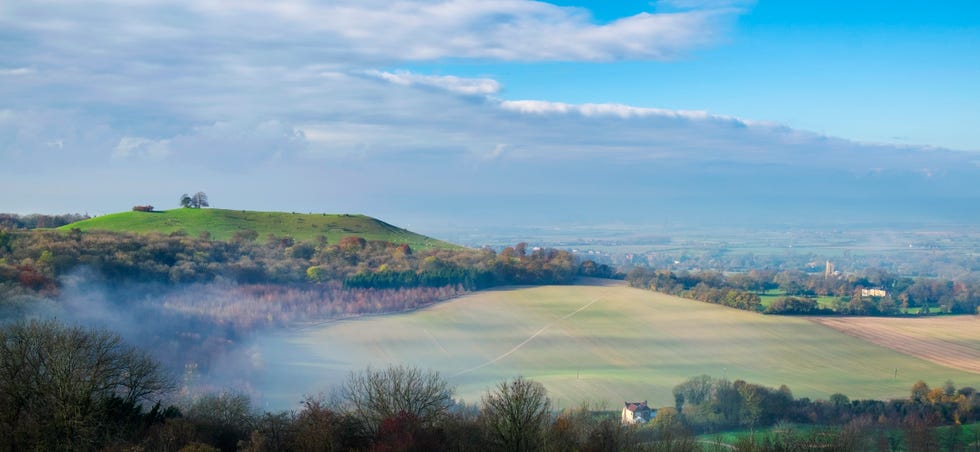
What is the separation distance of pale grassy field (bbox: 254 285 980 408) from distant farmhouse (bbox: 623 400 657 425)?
1.83 meters

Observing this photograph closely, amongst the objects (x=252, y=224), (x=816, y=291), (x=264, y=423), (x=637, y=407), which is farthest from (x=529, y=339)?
(x=252, y=224)

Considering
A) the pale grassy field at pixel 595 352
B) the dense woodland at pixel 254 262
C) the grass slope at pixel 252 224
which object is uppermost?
the grass slope at pixel 252 224

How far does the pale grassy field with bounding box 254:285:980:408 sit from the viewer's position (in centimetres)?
4494

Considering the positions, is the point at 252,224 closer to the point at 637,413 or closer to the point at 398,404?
the point at 637,413

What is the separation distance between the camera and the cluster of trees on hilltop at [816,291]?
7006cm

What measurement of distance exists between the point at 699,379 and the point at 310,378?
21.6 meters

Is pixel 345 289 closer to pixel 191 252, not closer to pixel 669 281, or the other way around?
pixel 191 252

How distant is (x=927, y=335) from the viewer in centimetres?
5825

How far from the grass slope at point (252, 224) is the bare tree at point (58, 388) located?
60.0 metres

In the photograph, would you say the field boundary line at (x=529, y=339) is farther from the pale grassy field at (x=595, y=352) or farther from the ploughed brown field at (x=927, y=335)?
the ploughed brown field at (x=927, y=335)

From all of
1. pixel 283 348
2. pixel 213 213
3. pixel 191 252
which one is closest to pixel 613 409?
pixel 283 348

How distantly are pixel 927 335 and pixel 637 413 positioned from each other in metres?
32.6

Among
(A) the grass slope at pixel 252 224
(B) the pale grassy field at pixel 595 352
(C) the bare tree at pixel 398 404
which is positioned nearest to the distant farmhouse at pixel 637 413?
(B) the pale grassy field at pixel 595 352

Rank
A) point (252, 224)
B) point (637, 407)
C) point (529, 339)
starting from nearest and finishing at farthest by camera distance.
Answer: point (637, 407), point (529, 339), point (252, 224)
